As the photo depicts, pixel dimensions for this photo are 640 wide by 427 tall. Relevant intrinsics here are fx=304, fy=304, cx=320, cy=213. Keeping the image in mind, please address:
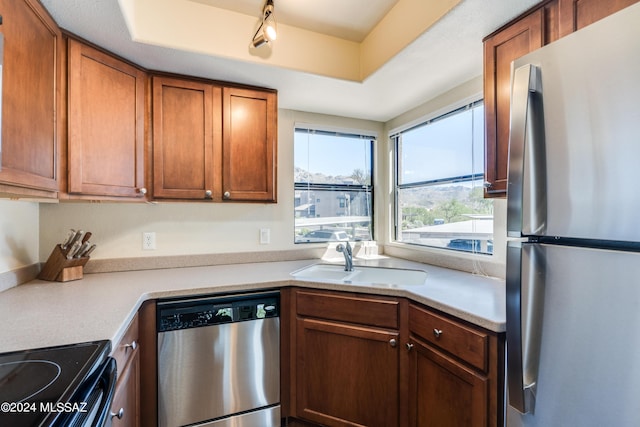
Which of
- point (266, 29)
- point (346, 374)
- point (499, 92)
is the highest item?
point (266, 29)

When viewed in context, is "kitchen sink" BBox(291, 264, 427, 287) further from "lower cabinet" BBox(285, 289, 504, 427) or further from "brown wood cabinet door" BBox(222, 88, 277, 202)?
"brown wood cabinet door" BBox(222, 88, 277, 202)

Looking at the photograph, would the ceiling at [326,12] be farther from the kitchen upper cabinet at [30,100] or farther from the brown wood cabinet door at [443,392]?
the brown wood cabinet door at [443,392]

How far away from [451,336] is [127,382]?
1.33 meters

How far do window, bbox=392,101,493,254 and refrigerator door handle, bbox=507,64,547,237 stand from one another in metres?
1.07

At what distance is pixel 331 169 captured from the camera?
2.61m

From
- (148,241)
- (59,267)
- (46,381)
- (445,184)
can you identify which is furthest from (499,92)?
(59,267)

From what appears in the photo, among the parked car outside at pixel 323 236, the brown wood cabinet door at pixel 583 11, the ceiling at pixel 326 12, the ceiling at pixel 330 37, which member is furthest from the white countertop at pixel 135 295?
the ceiling at pixel 326 12

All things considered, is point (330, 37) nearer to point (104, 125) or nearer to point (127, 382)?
point (104, 125)

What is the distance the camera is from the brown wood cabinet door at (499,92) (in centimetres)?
128

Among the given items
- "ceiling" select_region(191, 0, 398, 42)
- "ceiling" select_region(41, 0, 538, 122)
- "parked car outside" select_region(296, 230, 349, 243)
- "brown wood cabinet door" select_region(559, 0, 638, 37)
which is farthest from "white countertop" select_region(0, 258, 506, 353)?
"ceiling" select_region(191, 0, 398, 42)

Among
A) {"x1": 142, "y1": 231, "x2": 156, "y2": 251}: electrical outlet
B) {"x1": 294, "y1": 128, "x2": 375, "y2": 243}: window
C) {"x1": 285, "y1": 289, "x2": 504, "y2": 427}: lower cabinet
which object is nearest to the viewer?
{"x1": 285, "y1": 289, "x2": 504, "y2": 427}: lower cabinet

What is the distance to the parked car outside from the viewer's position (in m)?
2.50

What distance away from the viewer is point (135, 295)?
140 centimetres

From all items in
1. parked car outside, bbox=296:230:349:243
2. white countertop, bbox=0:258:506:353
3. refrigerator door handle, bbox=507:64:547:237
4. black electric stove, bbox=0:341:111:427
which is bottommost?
black electric stove, bbox=0:341:111:427
